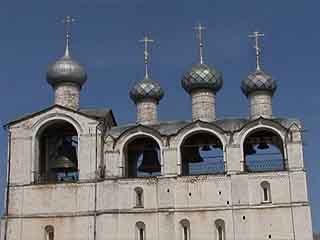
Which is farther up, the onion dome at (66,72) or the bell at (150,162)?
the onion dome at (66,72)

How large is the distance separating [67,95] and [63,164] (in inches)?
110

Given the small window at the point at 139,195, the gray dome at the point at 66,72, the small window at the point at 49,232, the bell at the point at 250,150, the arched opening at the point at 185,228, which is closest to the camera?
the arched opening at the point at 185,228

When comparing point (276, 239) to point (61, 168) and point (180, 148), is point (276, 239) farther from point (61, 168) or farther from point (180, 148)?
point (61, 168)

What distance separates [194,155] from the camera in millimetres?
28344

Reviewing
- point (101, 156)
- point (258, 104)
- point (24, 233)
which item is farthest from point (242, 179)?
point (24, 233)

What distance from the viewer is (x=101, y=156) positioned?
26.9m

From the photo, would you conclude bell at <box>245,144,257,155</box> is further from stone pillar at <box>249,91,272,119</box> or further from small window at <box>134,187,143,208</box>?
small window at <box>134,187,143,208</box>

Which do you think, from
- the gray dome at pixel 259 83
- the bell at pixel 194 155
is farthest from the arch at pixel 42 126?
the gray dome at pixel 259 83

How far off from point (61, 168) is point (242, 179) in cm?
694

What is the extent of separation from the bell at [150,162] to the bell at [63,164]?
Result: 2.84m

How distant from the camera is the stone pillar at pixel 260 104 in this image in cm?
2741

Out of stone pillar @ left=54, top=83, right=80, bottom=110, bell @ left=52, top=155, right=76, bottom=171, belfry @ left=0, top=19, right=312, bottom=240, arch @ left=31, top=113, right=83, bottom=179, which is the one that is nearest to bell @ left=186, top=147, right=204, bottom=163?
belfry @ left=0, top=19, right=312, bottom=240

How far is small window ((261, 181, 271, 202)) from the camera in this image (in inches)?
1006

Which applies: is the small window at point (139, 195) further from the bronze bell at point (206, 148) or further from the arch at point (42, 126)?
the bronze bell at point (206, 148)
